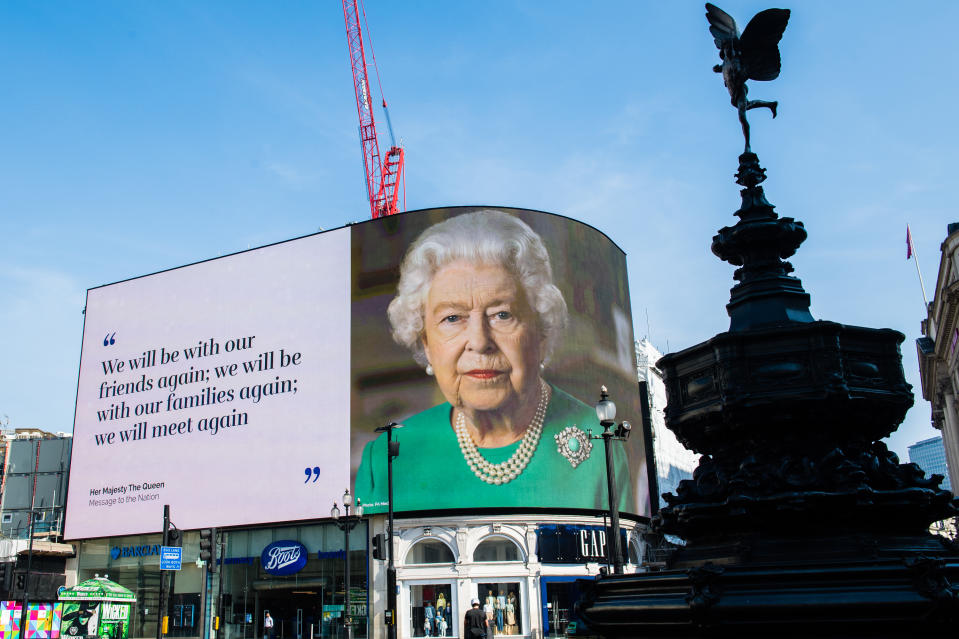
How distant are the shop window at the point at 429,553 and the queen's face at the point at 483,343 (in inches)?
286

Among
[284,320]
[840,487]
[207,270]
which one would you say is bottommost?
[840,487]

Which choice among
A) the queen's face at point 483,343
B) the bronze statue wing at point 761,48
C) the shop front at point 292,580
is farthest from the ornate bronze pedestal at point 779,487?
the shop front at point 292,580

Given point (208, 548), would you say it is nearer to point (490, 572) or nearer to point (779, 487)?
point (490, 572)

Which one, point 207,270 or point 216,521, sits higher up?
point 207,270

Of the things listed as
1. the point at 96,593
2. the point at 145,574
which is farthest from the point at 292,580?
the point at 96,593

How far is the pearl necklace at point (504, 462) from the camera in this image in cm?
4472

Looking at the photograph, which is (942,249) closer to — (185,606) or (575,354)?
(575,354)

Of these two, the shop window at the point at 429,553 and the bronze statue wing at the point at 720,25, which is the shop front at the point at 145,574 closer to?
the shop window at the point at 429,553

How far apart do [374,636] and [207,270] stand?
25.2 metres

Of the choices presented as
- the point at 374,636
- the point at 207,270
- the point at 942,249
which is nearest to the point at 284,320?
the point at 207,270

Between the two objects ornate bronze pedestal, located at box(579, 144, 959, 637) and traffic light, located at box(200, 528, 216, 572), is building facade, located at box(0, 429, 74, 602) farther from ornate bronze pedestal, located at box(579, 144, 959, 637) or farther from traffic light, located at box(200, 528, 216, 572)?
ornate bronze pedestal, located at box(579, 144, 959, 637)

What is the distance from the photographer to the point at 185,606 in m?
50.3

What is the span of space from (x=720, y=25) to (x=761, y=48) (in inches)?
17.5

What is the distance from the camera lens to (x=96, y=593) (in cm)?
3100
